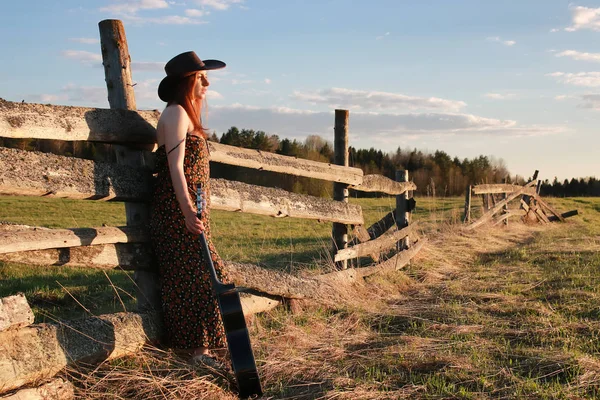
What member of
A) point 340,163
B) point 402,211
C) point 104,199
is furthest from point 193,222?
point 402,211

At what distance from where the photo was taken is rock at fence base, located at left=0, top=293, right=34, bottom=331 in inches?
112

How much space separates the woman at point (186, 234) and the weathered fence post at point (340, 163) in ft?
8.23

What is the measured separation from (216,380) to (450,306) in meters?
2.61

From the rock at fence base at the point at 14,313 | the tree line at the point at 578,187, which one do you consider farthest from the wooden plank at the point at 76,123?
the tree line at the point at 578,187

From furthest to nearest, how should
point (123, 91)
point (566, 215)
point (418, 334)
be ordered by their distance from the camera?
point (566, 215), point (418, 334), point (123, 91)

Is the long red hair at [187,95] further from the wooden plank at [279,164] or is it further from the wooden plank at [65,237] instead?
the wooden plank at [65,237]

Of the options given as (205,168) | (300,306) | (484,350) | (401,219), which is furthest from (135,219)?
(401,219)

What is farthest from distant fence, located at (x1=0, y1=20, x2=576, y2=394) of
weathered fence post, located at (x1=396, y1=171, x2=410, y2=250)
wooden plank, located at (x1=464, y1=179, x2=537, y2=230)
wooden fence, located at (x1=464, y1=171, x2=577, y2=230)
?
wooden fence, located at (x1=464, y1=171, x2=577, y2=230)

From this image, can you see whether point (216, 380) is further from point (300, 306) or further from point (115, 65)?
point (115, 65)

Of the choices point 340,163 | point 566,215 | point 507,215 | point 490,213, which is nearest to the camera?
point 340,163

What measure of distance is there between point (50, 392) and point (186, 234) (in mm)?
1122

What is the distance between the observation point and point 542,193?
97.8ft

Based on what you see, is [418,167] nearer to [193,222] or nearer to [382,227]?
[382,227]

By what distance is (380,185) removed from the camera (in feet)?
22.1
